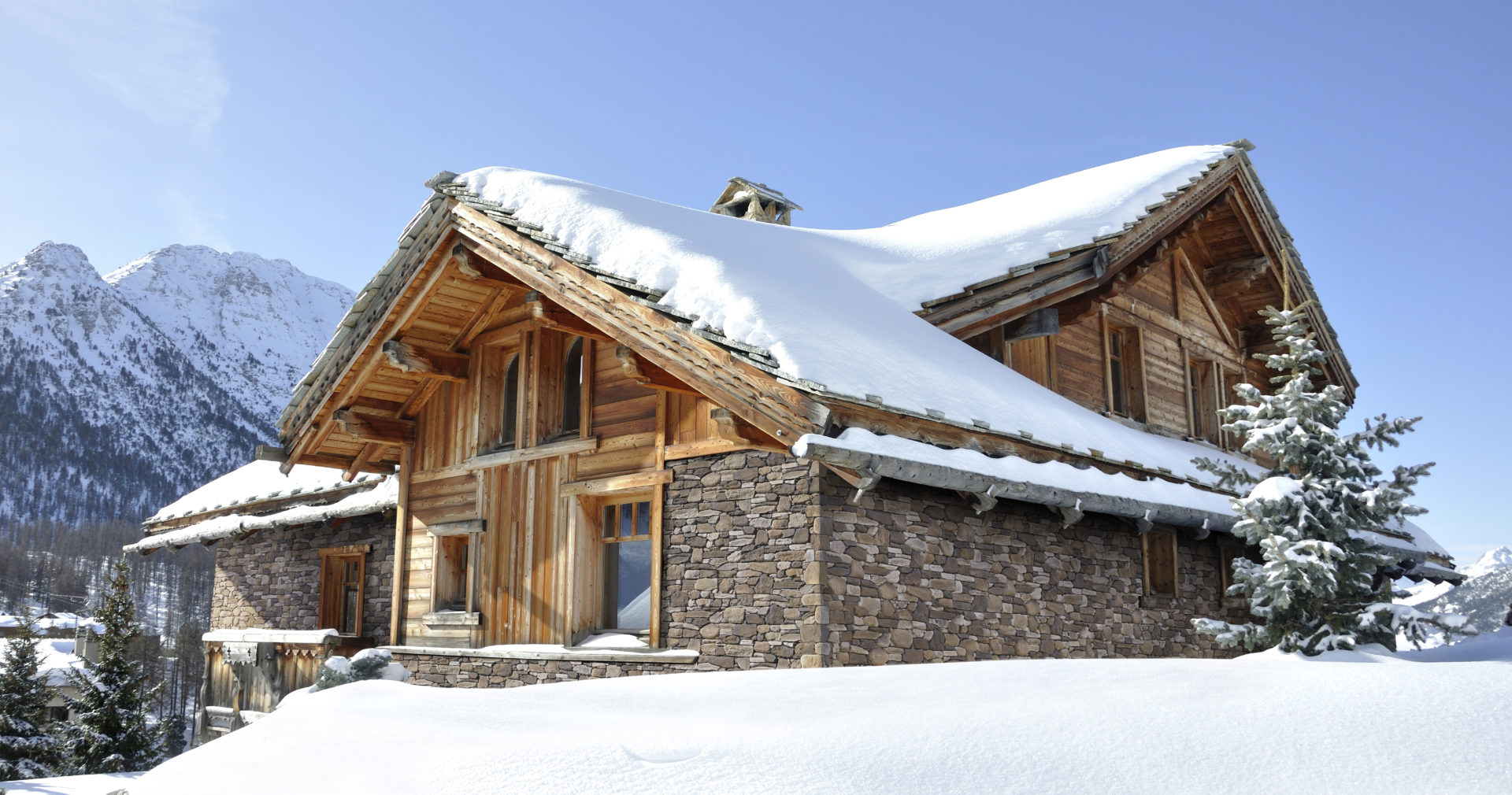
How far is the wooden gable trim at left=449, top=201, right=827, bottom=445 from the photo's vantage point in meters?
8.12

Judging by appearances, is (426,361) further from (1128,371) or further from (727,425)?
(1128,371)

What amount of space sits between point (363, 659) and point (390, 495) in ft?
18.0

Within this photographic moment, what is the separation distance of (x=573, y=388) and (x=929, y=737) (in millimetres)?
8030

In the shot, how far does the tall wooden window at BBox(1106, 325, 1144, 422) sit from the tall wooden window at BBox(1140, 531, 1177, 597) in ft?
8.95

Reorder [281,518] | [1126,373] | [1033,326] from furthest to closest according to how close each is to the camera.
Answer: [281,518], [1126,373], [1033,326]

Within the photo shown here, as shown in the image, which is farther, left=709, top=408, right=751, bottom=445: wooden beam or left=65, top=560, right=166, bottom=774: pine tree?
left=65, top=560, right=166, bottom=774: pine tree

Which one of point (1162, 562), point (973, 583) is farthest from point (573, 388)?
point (1162, 562)

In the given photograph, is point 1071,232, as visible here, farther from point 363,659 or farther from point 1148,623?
point 363,659

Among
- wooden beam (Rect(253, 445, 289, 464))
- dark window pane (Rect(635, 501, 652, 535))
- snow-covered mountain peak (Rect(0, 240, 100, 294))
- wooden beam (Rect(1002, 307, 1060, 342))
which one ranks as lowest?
dark window pane (Rect(635, 501, 652, 535))

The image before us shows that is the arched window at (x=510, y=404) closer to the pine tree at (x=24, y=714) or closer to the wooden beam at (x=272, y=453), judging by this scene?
the wooden beam at (x=272, y=453)

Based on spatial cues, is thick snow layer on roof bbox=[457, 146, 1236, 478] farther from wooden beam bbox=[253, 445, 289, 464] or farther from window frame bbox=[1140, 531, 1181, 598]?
wooden beam bbox=[253, 445, 289, 464]

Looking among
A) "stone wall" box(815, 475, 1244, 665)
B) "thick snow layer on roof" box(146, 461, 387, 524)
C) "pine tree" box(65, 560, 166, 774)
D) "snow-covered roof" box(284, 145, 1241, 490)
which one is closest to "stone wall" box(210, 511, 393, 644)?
"thick snow layer on roof" box(146, 461, 387, 524)

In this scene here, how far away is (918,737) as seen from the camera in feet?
15.0

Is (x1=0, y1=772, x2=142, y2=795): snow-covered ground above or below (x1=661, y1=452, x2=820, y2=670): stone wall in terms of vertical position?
below
